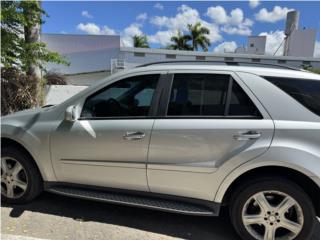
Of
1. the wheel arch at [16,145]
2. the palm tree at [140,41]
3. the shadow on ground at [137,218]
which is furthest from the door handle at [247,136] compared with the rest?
the palm tree at [140,41]

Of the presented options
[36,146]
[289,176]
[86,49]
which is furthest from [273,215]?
[86,49]

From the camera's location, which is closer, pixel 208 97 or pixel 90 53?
pixel 208 97

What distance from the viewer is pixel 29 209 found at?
12.7 ft

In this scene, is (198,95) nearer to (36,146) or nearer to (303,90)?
(303,90)

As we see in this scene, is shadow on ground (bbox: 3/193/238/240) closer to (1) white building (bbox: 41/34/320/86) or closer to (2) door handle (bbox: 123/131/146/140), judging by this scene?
(2) door handle (bbox: 123/131/146/140)

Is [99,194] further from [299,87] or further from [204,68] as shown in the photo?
[299,87]

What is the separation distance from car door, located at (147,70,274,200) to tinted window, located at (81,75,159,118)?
25cm

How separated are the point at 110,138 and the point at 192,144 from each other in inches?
34.5

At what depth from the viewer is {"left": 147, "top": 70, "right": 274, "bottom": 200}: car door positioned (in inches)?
122

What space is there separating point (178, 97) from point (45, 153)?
1651 millimetres

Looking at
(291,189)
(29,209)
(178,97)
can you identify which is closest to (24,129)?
(29,209)

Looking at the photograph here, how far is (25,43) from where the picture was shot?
27.6 ft

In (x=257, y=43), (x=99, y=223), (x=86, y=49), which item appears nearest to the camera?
(x=99, y=223)

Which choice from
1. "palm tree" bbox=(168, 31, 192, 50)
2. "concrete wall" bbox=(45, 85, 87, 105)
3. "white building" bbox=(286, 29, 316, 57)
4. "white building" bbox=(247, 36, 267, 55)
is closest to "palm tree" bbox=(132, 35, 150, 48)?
"palm tree" bbox=(168, 31, 192, 50)
